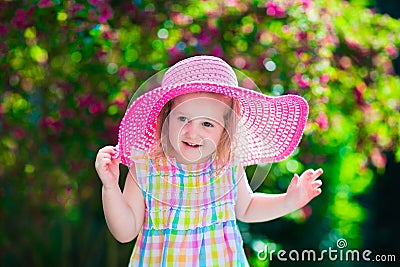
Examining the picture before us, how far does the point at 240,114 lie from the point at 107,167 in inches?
13.4

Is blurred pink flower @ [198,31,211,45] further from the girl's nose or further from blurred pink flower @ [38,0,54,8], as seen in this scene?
the girl's nose

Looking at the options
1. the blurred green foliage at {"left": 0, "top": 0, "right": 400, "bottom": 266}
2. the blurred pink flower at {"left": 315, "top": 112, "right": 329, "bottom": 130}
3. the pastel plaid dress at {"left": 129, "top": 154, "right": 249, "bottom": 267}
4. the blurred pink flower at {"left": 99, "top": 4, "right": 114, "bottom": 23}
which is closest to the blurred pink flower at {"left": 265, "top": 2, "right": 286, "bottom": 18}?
the blurred green foliage at {"left": 0, "top": 0, "right": 400, "bottom": 266}

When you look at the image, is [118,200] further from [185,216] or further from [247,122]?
[247,122]

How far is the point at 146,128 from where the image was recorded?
1957 millimetres

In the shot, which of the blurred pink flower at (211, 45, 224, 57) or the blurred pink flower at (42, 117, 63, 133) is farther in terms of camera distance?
the blurred pink flower at (42, 117, 63, 133)

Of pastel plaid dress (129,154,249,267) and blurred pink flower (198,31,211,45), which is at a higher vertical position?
blurred pink flower (198,31,211,45)

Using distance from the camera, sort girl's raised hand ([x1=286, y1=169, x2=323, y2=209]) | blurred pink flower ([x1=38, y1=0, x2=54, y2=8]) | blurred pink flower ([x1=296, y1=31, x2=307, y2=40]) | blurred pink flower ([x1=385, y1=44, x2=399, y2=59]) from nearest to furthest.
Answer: girl's raised hand ([x1=286, y1=169, x2=323, y2=209]) → blurred pink flower ([x1=38, y1=0, x2=54, y2=8]) → blurred pink flower ([x1=296, y1=31, x2=307, y2=40]) → blurred pink flower ([x1=385, y1=44, x2=399, y2=59])

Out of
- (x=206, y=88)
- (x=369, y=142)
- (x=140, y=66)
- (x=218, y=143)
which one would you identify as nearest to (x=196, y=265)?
(x=218, y=143)

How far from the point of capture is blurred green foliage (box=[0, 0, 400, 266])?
2.91 m

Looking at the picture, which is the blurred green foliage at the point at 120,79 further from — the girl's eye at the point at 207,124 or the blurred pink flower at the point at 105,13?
the girl's eye at the point at 207,124

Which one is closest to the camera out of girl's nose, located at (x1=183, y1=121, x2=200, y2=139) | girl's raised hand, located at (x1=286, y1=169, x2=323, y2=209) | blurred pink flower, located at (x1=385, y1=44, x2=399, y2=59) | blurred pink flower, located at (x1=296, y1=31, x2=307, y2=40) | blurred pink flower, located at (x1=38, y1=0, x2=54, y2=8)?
girl's nose, located at (x1=183, y1=121, x2=200, y2=139)

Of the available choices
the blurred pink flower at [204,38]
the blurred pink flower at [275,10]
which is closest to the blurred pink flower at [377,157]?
the blurred pink flower at [275,10]

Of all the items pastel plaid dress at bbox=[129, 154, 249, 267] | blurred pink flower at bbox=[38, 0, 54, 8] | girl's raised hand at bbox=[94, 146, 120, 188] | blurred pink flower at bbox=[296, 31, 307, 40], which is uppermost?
blurred pink flower at bbox=[38, 0, 54, 8]

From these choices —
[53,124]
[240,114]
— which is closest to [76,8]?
[53,124]
